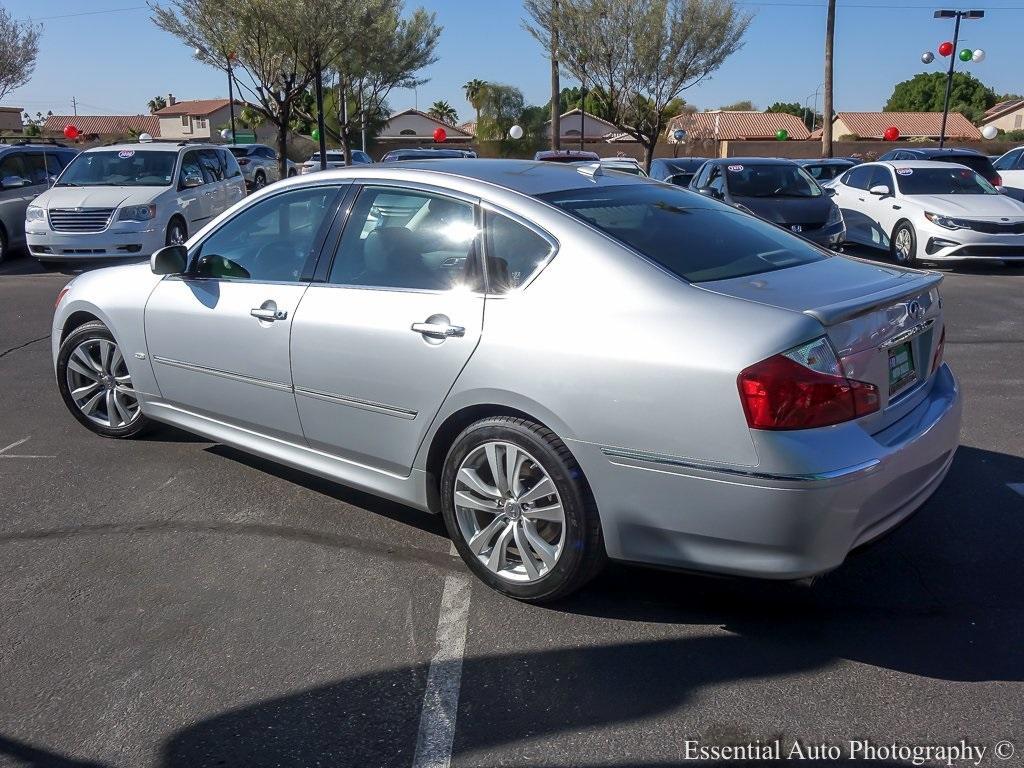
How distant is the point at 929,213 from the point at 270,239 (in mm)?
10867

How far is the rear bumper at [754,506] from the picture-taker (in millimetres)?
3006

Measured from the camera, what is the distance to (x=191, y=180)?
1420 centimetres

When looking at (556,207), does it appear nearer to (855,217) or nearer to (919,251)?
(919,251)

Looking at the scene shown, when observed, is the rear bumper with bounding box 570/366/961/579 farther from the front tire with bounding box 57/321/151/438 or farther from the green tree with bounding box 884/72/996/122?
the green tree with bounding box 884/72/996/122

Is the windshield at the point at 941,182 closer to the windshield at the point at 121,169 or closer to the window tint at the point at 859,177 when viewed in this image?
the window tint at the point at 859,177

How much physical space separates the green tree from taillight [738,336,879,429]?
90098mm

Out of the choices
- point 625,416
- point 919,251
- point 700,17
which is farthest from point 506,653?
point 700,17

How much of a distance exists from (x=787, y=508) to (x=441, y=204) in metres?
1.93

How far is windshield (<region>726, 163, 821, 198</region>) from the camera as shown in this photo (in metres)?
13.9

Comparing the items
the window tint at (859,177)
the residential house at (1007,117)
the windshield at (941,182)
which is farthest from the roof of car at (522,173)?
the residential house at (1007,117)

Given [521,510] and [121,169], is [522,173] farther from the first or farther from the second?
[121,169]

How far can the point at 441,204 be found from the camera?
4020 mm

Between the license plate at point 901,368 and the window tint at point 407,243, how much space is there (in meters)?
1.56

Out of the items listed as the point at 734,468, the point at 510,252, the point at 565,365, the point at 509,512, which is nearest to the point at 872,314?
the point at 734,468
